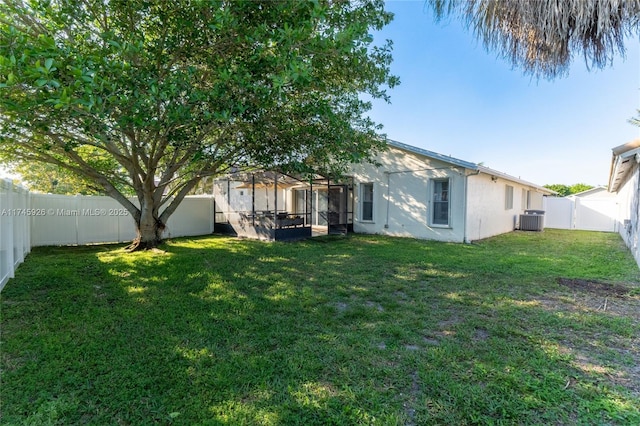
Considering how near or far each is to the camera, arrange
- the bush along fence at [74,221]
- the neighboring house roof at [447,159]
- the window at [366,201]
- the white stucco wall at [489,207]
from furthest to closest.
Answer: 1. the window at [366,201]
2. the white stucco wall at [489,207]
3. the neighboring house roof at [447,159]
4. the bush along fence at [74,221]

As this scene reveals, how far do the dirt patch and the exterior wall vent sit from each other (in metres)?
11.1

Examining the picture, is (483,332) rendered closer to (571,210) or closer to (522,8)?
(522,8)

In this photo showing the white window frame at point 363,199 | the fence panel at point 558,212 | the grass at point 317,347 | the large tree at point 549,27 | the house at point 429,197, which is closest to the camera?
the grass at point 317,347

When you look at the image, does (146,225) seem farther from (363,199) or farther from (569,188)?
(569,188)

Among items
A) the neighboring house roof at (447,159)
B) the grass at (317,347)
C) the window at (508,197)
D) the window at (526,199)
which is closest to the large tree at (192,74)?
the grass at (317,347)

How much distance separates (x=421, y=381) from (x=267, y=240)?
9457 millimetres

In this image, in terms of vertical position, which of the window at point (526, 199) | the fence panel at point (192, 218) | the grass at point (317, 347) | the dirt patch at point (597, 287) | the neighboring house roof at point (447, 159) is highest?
the neighboring house roof at point (447, 159)

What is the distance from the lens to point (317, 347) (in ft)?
10.7

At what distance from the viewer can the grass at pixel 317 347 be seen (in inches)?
90.7

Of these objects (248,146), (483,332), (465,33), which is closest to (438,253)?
(483,332)

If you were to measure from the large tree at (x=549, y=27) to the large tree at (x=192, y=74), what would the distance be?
1.71m

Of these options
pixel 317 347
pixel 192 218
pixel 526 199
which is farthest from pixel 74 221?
pixel 526 199

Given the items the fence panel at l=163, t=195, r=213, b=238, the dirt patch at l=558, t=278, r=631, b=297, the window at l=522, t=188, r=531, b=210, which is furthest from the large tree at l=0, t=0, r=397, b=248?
the window at l=522, t=188, r=531, b=210

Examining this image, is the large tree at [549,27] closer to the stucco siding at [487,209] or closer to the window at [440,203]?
the stucco siding at [487,209]
